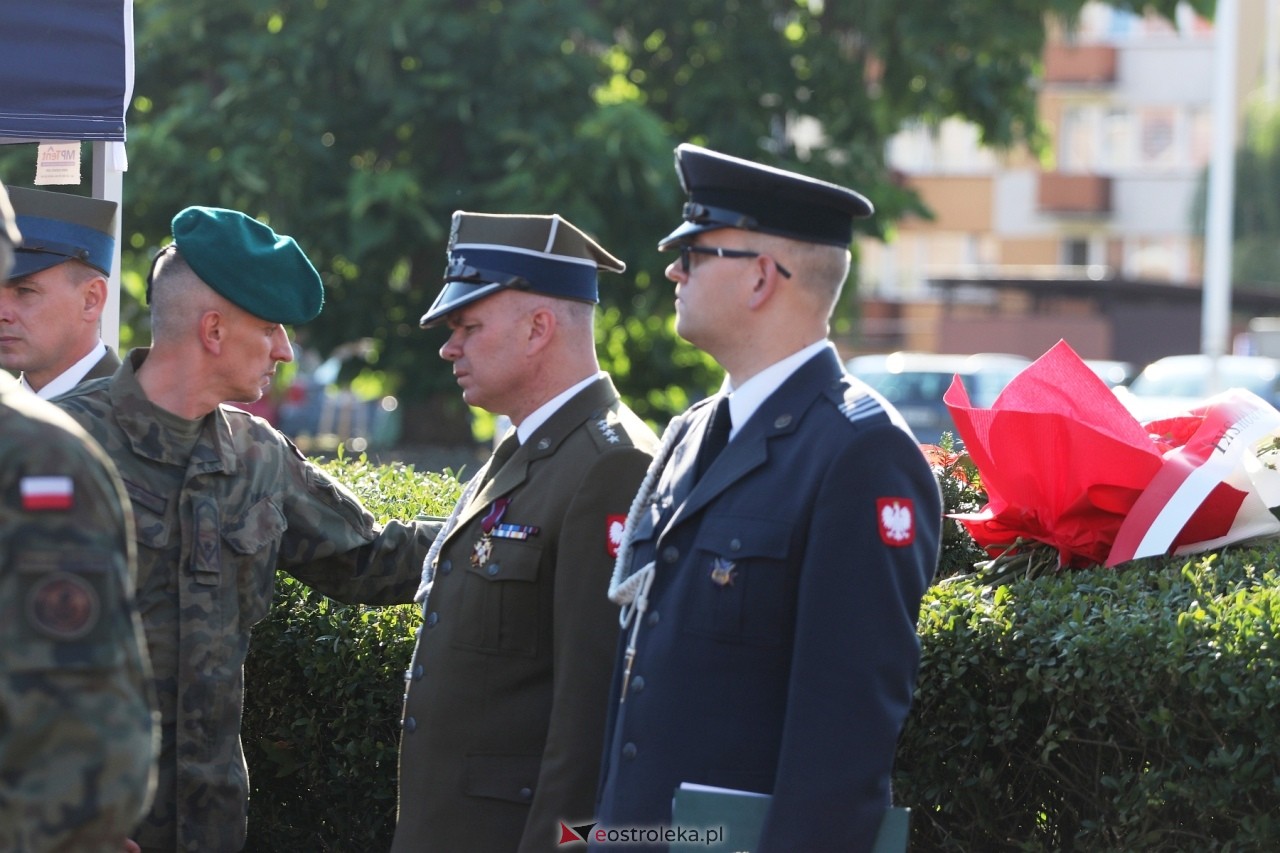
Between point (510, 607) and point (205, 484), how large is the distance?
2.49 ft

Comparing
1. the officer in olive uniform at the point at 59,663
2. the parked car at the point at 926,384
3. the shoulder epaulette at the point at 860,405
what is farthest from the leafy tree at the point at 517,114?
the officer in olive uniform at the point at 59,663

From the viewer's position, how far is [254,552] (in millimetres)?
3836

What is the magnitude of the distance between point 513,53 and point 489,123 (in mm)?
596

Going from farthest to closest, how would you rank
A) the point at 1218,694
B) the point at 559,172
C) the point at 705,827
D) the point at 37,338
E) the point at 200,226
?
the point at 559,172, the point at 37,338, the point at 200,226, the point at 1218,694, the point at 705,827

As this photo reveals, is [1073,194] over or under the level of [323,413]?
over

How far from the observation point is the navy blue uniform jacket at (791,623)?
2826mm

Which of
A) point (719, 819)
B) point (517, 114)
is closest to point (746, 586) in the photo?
point (719, 819)

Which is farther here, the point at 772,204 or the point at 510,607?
the point at 510,607

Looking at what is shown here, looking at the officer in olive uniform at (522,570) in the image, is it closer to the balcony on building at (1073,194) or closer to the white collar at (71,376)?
the white collar at (71,376)

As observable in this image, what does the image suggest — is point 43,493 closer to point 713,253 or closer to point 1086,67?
point 713,253

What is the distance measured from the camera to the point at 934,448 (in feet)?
16.3

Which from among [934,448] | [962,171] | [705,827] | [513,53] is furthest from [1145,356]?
[705,827]

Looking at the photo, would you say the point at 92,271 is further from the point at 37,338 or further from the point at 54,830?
the point at 54,830

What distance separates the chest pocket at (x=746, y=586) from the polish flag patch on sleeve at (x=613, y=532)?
1.40ft
